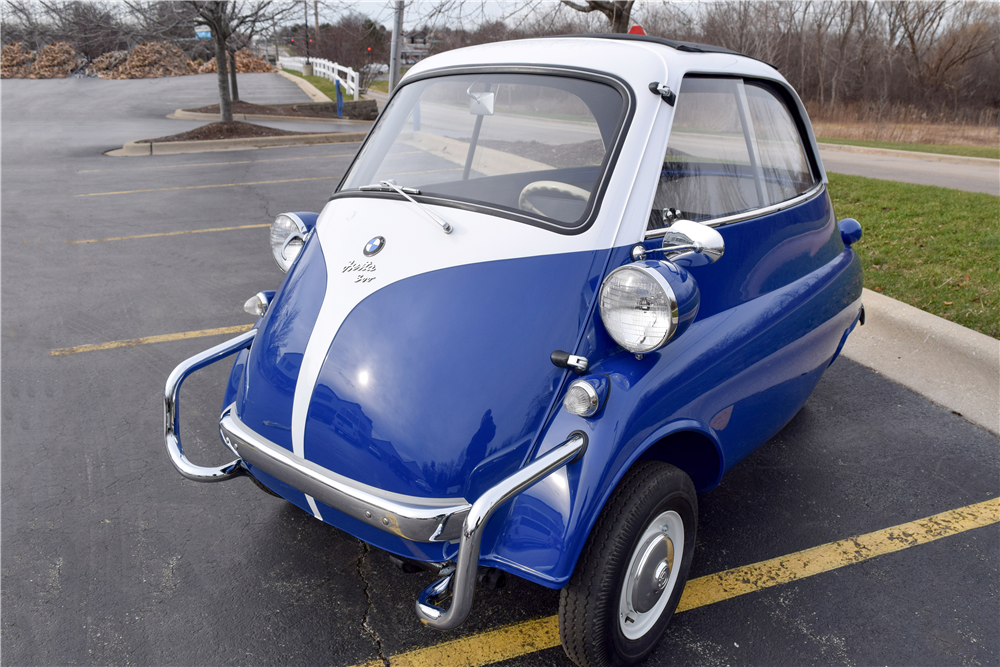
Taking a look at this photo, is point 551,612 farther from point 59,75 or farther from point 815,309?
point 59,75

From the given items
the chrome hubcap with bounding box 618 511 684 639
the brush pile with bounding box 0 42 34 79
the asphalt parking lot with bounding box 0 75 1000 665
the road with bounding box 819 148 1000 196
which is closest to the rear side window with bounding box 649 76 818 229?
the chrome hubcap with bounding box 618 511 684 639

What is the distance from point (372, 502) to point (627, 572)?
81cm

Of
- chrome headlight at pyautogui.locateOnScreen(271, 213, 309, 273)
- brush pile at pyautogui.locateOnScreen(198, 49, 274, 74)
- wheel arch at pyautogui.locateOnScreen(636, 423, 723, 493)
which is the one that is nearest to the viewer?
wheel arch at pyautogui.locateOnScreen(636, 423, 723, 493)

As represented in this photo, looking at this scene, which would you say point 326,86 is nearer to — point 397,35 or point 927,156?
point 397,35

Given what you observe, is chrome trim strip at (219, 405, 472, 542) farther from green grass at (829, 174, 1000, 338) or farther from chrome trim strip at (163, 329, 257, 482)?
green grass at (829, 174, 1000, 338)

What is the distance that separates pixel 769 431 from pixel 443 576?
1631mm

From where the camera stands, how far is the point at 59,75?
128ft

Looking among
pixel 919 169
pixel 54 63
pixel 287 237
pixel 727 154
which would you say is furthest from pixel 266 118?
pixel 54 63

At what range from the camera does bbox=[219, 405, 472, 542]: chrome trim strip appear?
190 centimetres

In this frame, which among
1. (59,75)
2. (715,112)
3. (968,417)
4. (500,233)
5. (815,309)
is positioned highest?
(715,112)

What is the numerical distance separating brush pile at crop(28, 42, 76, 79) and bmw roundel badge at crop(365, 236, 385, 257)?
45.0m

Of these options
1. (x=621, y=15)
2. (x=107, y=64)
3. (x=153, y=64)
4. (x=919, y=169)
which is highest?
(x=621, y=15)

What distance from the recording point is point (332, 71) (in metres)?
29.9

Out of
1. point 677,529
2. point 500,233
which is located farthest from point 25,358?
point 677,529
